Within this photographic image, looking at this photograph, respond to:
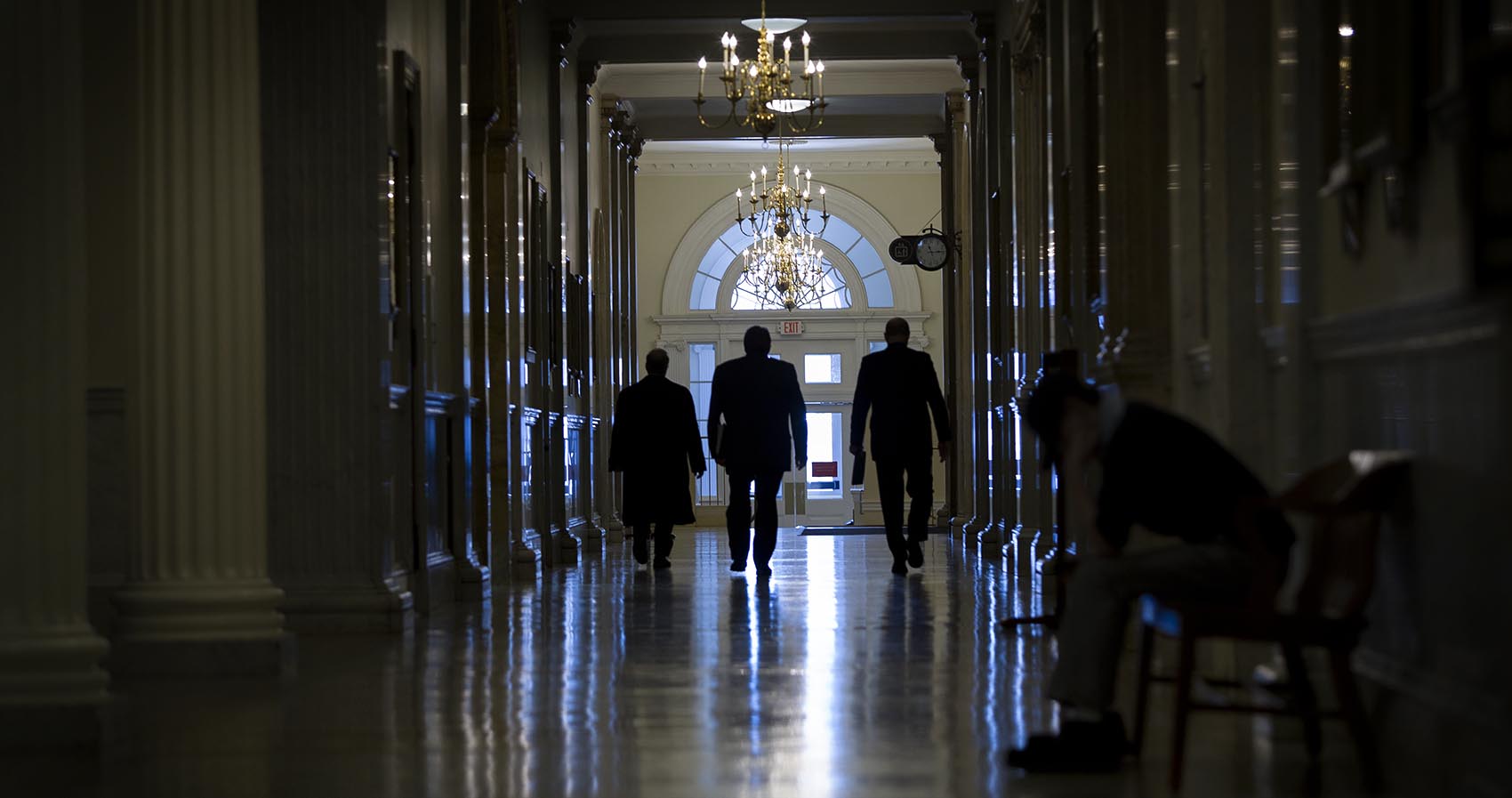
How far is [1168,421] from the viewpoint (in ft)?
12.9

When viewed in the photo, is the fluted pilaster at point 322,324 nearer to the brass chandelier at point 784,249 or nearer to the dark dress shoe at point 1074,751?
the dark dress shoe at point 1074,751

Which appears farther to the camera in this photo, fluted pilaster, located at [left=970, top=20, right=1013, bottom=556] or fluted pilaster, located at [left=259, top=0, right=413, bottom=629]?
fluted pilaster, located at [left=970, top=20, right=1013, bottom=556]

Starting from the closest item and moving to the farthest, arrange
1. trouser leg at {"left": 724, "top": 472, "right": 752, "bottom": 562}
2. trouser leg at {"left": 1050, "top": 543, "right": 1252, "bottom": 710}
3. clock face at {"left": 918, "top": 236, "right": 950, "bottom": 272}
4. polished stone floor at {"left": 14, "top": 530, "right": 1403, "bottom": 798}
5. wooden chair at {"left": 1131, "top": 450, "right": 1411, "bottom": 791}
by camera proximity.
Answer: wooden chair at {"left": 1131, "top": 450, "right": 1411, "bottom": 791}
polished stone floor at {"left": 14, "top": 530, "right": 1403, "bottom": 798}
trouser leg at {"left": 1050, "top": 543, "right": 1252, "bottom": 710}
trouser leg at {"left": 724, "top": 472, "right": 752, "bottom": 562}
clock face at {"left": 918, "top": 236, "right": 950, "bottom": 272}

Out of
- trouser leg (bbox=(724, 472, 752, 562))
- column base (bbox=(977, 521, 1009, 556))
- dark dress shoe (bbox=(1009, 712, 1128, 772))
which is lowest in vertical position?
column base (bbox=(977, 521, 1009, 556))

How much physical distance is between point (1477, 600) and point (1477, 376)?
436mm

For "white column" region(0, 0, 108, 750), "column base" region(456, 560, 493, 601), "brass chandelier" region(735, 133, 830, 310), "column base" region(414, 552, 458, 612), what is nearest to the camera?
"white column" region(0, 0, 108, 750)

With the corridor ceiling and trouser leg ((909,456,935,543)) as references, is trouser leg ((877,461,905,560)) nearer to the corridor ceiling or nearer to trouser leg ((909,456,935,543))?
trouser leg ((909,456,935,543))

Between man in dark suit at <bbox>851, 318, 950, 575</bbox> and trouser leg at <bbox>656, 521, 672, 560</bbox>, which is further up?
man in dark suit at <bbox>851, 318, 950, 575</bbox>

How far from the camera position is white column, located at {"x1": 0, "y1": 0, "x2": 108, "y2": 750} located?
447cm

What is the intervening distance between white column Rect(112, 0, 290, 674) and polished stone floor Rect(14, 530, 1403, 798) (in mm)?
234

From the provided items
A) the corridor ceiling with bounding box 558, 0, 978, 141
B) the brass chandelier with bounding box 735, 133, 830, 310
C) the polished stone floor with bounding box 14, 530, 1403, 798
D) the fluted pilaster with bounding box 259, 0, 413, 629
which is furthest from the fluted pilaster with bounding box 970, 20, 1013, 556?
the fluted pilaster with bounding box 259, 0, 413, 629

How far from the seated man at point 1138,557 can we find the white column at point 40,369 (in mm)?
2506

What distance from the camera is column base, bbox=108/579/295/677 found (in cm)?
561

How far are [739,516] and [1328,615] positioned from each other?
272 inches
